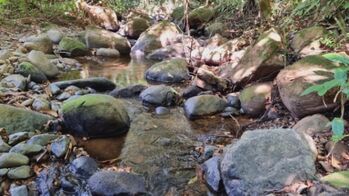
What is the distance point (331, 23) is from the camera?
5230 mm

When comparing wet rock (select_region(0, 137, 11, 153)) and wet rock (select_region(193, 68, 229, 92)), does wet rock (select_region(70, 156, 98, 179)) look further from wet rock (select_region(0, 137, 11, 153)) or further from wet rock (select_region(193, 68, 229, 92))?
wet rock (select_region(193, 68, 229, 92))

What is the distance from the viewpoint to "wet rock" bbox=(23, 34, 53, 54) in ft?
24.1

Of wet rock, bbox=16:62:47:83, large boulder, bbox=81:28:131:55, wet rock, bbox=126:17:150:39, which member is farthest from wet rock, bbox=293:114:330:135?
wet rock, bbox=126:17:150:39

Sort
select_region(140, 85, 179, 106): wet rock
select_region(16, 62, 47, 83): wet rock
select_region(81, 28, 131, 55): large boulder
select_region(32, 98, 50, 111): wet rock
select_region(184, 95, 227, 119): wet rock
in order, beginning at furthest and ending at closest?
select_region(81, 28, 131, 55): large boulder → select_region(16, 62, 47, 83): wet rock → select_region(140, 85, 179, 106): wet rock → select_region(184, 95, 227, 119): wet rock → select_region(32, 98, 50, 111): wet rock

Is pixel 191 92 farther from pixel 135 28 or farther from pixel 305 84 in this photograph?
pixel 135 28

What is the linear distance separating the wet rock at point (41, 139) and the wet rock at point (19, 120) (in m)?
0.30

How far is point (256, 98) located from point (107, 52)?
453cm

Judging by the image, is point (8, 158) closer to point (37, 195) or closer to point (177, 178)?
point (37, 195)

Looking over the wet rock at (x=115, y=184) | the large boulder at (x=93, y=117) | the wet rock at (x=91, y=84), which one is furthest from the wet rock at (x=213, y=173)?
the wet rock at (x=91, y=84)

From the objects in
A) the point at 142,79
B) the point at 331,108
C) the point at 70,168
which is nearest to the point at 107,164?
the point at 70,168

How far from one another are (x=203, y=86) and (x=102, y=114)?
1963mm

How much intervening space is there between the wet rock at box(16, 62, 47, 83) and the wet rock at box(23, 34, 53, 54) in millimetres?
1571

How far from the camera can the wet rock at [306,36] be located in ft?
16.7

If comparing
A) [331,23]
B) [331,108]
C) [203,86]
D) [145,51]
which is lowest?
[145,51]
